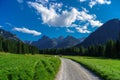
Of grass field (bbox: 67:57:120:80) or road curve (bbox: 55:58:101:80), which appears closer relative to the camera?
road curve (bbox: 55:58:101:80)

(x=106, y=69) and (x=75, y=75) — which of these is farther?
(x=106, y=69)

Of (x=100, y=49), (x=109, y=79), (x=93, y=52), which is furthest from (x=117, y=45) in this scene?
(x=109, y=79)

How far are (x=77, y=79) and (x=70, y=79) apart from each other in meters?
0.78

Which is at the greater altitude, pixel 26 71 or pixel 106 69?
pixel 26 71

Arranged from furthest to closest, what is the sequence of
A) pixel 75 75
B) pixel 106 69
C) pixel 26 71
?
pixel 106 69 < pixel 75 75 < pixel 26 71

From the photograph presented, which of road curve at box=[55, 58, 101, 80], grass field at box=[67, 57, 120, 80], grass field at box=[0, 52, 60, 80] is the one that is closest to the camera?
grass field at box=[0, 52, 60, 80]

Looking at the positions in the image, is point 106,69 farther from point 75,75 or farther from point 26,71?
point 26,71

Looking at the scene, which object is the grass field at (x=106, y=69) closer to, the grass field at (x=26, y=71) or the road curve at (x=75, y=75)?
the road curve at (x=75, y=75)

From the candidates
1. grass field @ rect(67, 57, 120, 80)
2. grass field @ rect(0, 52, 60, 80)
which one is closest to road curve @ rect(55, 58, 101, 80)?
grass field @ rect(0, 52, 60, 80)

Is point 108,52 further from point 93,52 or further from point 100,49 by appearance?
point 93,52

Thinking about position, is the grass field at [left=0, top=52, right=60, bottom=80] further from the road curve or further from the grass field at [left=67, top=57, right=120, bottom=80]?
the grass field at [left=67, top=57, right=120, bottom=80]

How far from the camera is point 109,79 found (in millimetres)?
26047

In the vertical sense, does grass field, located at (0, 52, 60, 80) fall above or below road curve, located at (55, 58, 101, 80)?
above

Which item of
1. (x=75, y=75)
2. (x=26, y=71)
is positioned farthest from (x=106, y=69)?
(x=26, y=71)
